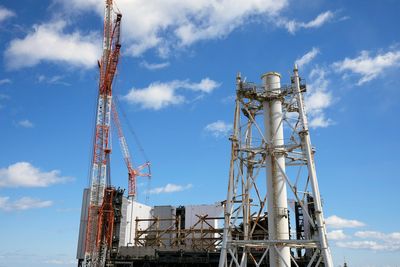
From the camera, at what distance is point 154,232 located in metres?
86.6

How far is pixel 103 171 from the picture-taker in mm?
87188

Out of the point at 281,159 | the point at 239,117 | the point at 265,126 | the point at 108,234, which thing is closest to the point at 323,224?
the point at 281,159

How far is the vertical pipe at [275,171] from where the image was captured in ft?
120

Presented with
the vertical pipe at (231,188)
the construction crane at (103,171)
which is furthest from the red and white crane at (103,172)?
the vertical pipe at (231,188)

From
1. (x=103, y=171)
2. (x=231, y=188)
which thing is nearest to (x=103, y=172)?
(x=103, y=171)

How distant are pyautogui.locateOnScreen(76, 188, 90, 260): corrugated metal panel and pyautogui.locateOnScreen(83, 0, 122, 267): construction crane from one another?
119cm

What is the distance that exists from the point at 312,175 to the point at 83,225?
59201 mm

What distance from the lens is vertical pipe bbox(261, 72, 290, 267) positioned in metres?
36.5

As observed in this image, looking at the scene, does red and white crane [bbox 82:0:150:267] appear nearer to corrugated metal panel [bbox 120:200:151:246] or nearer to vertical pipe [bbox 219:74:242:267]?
corrugated metal panel [bbox 120:200:151:246]

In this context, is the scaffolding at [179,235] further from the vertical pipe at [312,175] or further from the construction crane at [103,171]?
the vertical pipe at [312,175]

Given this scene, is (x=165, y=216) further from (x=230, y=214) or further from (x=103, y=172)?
(x=230, y=214)

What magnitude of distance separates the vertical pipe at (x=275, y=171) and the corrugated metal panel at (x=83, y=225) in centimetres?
5370

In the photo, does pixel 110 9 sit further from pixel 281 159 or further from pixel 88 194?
pixel 281 159

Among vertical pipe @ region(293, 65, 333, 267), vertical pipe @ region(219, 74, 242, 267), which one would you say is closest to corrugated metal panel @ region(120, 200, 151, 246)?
vertical pipe @ region(219, 74, 242, 267)
